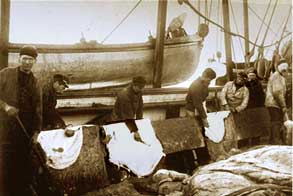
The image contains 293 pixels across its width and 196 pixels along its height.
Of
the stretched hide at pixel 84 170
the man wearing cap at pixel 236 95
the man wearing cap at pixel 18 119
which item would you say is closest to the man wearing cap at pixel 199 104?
the man wearing cap at pixel 236 95

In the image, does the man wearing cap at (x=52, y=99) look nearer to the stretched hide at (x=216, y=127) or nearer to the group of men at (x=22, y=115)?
the group of men at (x=22, y=115)

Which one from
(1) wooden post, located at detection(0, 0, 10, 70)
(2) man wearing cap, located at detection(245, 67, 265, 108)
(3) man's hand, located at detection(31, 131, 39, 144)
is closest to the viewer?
(1) wooden post, located at detection(0, 0, 10, 70)

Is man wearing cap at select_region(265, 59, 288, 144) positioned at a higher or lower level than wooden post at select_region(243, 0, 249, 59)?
lower

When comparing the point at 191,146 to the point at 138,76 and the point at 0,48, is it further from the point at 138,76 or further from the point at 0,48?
the point at 0,48

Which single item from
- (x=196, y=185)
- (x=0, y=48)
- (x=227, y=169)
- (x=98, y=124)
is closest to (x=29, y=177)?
(x=98, y=124)

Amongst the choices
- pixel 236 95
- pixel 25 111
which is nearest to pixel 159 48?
pixel 236 95

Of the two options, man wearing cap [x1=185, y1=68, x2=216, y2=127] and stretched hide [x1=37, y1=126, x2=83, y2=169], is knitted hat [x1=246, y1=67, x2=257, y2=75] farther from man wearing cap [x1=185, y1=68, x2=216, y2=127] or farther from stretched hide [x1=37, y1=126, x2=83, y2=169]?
stretched hide [x1=37, y1=126, x2=83, y2=169]

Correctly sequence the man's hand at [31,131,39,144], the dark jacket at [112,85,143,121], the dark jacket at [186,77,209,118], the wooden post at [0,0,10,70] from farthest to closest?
the dark jacket at [186,77,209,118] → the dark jacket at [112,85,143,121] → the man's hand at [31,131,39,144] → the wooden post at [0,0,10,70]

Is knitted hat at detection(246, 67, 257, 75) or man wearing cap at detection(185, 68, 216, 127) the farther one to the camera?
knitted hat at detection(246, 67, 257, 75)

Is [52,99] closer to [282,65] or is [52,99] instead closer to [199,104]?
[199,104]

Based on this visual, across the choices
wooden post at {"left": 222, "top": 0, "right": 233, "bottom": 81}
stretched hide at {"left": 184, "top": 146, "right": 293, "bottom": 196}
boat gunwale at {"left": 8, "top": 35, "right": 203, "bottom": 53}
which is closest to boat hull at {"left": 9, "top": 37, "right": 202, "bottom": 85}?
boat gunwale at {"left": 8, "top": 35, "right": 203, "bottom": 53}

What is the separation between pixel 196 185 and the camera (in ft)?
7.78

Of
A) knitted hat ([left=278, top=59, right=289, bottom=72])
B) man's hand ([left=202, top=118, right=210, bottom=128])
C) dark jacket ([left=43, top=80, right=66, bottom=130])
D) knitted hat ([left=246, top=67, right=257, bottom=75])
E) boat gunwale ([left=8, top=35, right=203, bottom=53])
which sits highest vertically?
boat gunwale ([left=8, top=35, right=203, bottom=53])

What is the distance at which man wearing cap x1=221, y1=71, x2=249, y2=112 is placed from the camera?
9.71ft
